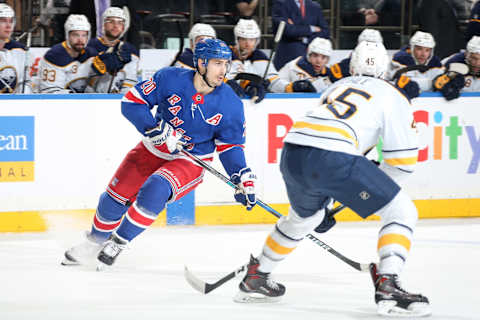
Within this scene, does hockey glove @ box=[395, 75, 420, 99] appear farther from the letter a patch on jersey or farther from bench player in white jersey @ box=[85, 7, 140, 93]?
the letter a patch on jersey

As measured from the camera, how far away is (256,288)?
369cm

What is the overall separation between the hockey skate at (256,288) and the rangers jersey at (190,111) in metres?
0.64

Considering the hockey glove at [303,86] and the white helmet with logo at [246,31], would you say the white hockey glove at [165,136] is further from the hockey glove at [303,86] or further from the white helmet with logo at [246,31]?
the white helmet with logo at [246,31]

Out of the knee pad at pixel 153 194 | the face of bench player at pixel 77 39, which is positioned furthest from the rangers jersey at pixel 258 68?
the knee pad at pixel 153 194

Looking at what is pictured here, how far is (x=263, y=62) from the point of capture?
646cm

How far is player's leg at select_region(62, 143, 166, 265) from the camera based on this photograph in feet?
14.3

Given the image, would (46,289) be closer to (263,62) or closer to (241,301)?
(241,301)

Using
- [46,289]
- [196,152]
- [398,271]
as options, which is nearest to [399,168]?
[398,271]

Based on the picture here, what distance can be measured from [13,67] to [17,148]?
2.66 ft

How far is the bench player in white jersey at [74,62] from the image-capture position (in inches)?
233

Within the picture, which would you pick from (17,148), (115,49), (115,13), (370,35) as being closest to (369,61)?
(17,148)

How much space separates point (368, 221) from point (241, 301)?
7.86ft

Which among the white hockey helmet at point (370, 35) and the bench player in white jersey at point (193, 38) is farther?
the white hockey helmet at point (370, 35)

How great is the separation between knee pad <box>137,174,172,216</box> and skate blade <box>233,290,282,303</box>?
619 mm
